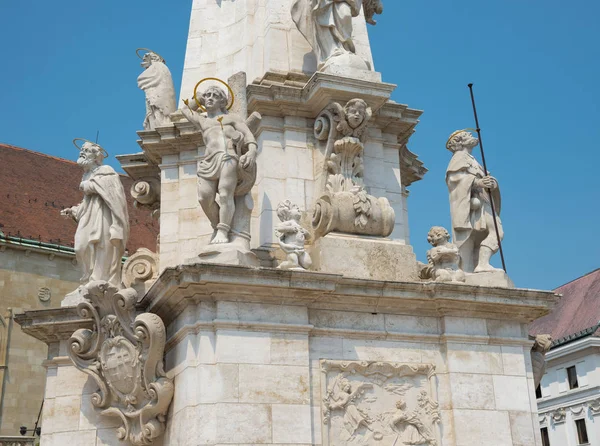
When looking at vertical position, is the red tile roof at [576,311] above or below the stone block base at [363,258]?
above

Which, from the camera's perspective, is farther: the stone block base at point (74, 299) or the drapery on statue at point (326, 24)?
the drapery on statue at point (326, 24)

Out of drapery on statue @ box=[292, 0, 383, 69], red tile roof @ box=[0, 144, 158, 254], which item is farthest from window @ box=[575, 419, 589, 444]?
drapery on statue @ box=[292, 0, 383, 69]

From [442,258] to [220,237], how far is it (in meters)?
3.02

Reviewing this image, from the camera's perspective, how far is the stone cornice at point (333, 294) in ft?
31.6

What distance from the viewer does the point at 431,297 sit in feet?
34.8

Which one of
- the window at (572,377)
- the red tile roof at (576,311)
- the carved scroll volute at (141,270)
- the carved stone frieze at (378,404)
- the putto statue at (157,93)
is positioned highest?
the red tile roof at (576,311)

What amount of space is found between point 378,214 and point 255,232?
1.80m

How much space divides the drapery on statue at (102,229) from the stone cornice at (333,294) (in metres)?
0.81

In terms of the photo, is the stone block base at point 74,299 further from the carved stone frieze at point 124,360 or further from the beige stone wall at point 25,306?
the beige stone wall at point 25,306

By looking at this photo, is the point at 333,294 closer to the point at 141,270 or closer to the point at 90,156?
the point at 141,270

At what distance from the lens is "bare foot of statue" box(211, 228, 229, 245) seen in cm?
1026

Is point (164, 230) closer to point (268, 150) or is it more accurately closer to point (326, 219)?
point (268, 150)

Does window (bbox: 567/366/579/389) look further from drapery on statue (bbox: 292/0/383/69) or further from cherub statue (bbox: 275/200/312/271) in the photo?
cherub statue (bbox: 275/200/312/271)

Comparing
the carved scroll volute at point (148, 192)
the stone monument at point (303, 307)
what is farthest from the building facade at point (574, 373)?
the stone monument at point (303, 307)
